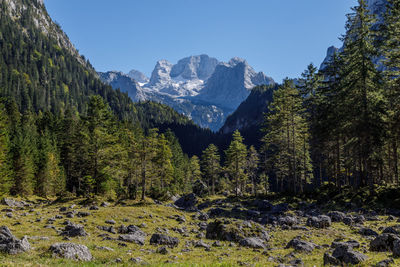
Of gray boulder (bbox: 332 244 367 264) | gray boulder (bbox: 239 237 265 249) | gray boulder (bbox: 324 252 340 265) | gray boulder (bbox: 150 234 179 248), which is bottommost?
gray boulder (bbox: 150 234 179 248)

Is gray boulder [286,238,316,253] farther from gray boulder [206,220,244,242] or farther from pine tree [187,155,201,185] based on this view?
→ pine tree [187,155,201,185]

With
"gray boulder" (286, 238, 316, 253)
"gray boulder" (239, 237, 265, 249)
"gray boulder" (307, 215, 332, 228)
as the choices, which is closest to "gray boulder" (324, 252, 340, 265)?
"gray boulder" (286, 238, 316, 253)

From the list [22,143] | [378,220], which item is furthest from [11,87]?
[378,220]

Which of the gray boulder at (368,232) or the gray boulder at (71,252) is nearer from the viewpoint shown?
the gray boulder at (71,252)

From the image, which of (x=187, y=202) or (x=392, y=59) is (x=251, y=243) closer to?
(x=392, y=59)

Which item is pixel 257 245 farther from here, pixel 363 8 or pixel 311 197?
pixel 363 8

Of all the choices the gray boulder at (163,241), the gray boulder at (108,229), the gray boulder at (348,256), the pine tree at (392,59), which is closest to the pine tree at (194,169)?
the pine tree at (392,59)

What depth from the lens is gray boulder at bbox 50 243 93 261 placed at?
9.09 meters

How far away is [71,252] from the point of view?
931 centimetres

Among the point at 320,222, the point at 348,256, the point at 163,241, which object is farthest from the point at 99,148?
the point at 348,256

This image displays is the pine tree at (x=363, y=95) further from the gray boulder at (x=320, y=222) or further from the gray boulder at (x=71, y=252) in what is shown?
the gray boulder at (x=71, y=252)

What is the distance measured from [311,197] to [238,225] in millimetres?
21650

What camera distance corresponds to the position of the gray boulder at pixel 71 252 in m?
9.09

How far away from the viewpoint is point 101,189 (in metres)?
38.2
